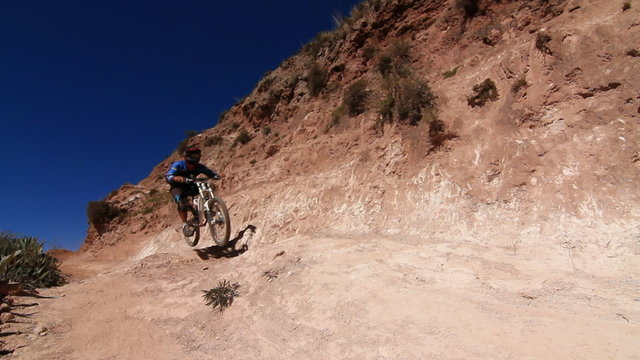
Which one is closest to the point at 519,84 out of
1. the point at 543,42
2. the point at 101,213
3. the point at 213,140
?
the point at 543,42

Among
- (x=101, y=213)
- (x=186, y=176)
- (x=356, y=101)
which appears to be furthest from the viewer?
(x=101, y=213)

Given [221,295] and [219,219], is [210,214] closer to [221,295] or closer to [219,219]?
[219,219]

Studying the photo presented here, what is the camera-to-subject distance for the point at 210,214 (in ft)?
24.1

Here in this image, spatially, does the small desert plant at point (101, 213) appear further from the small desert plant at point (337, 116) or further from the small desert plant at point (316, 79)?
the small desert plant at point (337, 116)

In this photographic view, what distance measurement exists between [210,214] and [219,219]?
0.28 metres

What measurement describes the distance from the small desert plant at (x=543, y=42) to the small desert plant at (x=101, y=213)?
18589 millimetres

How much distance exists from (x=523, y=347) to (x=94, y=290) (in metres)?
5.72

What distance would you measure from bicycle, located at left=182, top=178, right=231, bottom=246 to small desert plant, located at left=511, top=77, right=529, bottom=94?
5752mm

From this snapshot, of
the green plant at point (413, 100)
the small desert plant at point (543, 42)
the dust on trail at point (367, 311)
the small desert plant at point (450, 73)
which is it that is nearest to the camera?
the dust on trail at point (367, 311)

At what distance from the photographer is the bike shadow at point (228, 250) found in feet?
24.2

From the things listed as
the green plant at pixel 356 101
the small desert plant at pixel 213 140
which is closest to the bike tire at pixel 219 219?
the green plant at pixel 356 101

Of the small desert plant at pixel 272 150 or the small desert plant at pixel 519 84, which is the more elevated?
the small desert plant at pixel 272 150

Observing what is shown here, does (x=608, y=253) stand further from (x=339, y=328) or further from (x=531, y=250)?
(x=339, y=328)

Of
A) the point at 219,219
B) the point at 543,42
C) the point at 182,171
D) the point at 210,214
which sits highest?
the point at 182,171
